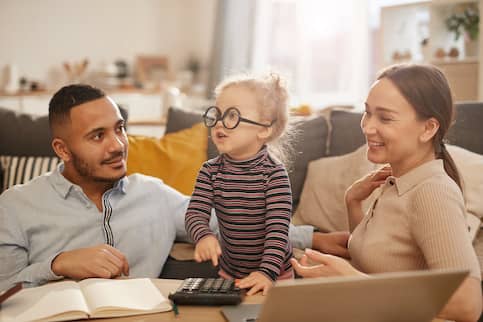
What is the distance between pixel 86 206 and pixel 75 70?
421 cm

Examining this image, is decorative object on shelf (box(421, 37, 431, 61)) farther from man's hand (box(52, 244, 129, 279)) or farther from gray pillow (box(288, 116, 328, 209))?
man's hand (box(52, 244, 129, 279))

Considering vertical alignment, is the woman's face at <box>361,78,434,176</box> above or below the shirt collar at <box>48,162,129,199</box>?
above

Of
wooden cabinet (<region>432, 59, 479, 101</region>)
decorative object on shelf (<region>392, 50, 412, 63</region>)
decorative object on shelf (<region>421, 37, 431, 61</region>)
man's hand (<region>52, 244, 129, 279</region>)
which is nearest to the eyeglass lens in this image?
man's hand (<region>52, 244, 129, 279</region>)

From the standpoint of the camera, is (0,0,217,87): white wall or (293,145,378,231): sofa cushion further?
(0,0,217,87): white wall

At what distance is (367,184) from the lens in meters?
1.62

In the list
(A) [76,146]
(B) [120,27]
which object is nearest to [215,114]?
(A) [76,146]

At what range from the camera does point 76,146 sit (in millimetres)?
1744

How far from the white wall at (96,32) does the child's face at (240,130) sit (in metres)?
4.45

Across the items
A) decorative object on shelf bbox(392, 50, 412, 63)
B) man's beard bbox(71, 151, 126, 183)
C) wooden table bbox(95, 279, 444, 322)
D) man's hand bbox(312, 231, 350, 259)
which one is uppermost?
decorative object on shelf bbox(392, 50, 412, 63)

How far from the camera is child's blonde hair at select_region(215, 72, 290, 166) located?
154 centimetres

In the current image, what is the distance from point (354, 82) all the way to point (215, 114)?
174 inches

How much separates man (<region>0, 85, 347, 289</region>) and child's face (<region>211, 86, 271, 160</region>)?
0.36 meters

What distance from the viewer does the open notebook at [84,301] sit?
1.16m

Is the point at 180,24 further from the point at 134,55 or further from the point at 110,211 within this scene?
the point at 110,211
